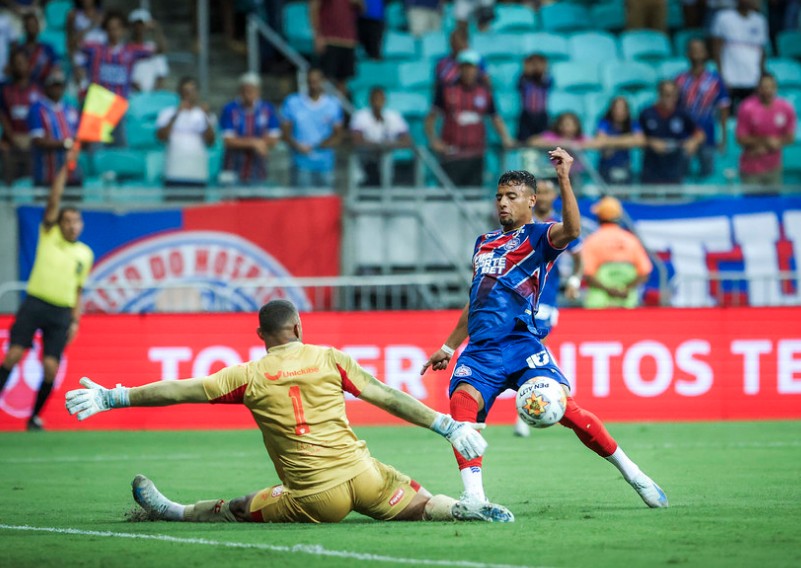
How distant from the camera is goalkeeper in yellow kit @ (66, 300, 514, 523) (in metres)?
7.46

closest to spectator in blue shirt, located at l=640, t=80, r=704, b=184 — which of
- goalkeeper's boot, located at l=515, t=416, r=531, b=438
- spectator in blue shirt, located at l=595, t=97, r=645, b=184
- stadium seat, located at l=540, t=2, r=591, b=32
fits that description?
spectator in blue shirt, located at l=595, t=97, r=645, b=184

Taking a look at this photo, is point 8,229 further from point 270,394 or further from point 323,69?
point 270,394

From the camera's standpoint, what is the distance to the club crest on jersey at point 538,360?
8.48 m

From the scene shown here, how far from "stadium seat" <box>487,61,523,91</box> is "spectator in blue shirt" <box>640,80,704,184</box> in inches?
102

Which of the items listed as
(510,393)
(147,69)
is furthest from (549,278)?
(147,69)

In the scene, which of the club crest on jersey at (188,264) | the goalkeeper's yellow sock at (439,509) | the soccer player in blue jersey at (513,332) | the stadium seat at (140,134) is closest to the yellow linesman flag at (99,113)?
the club crest on jersey at (188,264)

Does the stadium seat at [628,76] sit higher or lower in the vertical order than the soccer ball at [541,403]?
higher

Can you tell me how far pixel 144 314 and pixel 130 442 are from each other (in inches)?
74.3

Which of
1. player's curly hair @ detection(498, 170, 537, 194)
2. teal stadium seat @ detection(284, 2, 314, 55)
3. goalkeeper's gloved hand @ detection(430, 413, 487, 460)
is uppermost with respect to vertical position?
teal stadium seat @ detection(284, 2, 314, 55)

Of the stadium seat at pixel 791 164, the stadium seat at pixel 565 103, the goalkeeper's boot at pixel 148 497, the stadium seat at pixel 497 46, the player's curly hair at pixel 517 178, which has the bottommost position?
the goalkeeper's boot at pixel 148 497

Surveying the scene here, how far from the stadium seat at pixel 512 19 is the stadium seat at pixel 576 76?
4.29 ft

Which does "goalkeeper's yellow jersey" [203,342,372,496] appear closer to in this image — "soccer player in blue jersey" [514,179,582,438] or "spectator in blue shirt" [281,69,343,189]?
"soccer player in blue jersey" [514,179,582,438]

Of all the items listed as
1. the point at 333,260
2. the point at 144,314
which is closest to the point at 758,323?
the point at 333,260

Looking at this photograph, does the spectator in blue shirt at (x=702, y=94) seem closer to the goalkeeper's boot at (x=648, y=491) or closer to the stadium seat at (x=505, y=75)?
the stadium seat at (x=505, y=75)
